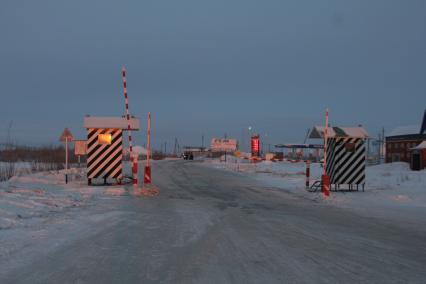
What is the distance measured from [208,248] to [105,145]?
13610 mm

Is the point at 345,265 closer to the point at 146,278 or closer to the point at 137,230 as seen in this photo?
the point at 146,278

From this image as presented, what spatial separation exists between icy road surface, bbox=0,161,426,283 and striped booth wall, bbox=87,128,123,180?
7.79 meters

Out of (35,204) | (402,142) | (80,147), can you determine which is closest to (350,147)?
(80,147)

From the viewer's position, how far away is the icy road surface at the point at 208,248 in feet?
19.9

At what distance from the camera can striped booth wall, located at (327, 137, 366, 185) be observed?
67.1 ft

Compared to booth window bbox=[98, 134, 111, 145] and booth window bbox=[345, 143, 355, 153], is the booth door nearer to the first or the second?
booth window bbox=[345, 143, 355, 153]

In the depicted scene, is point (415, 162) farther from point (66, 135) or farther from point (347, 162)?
point (66, 135)

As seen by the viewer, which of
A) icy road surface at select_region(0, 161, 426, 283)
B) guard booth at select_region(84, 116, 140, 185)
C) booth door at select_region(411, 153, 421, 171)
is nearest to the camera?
icy road surface at select_region(0, 161, 426, 283)

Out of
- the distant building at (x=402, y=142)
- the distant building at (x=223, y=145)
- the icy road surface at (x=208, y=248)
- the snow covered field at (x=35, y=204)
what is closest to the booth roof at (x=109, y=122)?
the snow covered field at (x=35, y=204)

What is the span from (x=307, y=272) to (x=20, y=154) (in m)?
50.6

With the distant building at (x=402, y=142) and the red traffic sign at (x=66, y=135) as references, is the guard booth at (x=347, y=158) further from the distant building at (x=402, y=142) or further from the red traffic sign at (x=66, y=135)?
the distant building at (x=402, y=142)

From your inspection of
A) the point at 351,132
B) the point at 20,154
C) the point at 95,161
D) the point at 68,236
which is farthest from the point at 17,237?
the point at 20,154

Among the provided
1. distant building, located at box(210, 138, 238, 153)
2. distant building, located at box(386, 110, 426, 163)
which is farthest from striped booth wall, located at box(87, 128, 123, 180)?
distant building, located at box(210, 138, 238, 153)

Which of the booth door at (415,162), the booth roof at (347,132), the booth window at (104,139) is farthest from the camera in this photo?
the booth door at (415,162)
